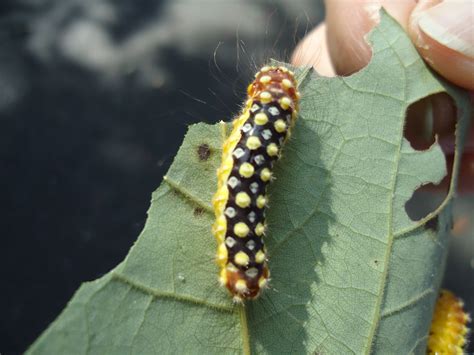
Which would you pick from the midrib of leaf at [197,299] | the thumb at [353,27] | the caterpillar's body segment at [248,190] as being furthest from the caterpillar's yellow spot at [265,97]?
the thumb at [353,27]

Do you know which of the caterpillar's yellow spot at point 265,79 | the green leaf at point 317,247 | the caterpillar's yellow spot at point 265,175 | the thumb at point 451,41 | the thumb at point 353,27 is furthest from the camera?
the thumb at point 353,27

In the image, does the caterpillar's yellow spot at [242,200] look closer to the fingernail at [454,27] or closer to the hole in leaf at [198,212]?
the hole in leaf at [198,212]

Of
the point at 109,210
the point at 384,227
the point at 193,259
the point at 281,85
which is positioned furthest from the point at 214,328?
the point at 109,210

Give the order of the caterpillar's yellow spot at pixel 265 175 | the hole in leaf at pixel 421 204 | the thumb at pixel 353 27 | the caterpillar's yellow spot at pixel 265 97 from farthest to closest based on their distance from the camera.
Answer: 1. the hole in leaf at pixel 421 204
2. the thumb at pixel 353 27
3. the caterpillar's yellow spot at pixel 265 97
4. the caterpillar's yellow spot at pixel 265 175

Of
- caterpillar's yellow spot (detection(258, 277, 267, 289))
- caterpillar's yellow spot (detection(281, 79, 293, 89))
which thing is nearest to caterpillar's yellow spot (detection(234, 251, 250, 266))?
caterpillar's yellow spot (detection(258, 277, 267, 289))

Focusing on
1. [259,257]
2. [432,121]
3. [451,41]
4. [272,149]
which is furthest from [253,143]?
[451,41]
